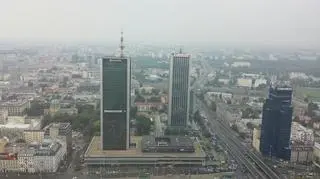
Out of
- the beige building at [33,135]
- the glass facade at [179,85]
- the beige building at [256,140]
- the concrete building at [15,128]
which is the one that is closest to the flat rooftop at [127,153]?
the beige building at [33,135]

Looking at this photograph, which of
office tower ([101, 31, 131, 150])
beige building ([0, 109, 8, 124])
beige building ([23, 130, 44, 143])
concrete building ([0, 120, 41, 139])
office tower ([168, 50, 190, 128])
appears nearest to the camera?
office tower ([101, 31, 131, 150])

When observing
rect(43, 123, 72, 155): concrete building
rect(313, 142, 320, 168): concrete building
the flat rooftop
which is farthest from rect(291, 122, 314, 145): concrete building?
rect(43, 123, 72, 155): concrete building

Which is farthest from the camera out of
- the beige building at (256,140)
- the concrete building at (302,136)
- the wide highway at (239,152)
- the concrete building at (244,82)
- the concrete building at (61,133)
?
the concrete building at (244,82)

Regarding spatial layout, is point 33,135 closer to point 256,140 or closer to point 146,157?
point 146,157

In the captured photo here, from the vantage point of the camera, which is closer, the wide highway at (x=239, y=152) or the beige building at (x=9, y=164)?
the beige building at (x=9, y=164)

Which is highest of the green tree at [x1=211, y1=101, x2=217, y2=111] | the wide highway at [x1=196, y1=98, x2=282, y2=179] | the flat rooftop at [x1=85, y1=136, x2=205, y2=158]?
the green tree at [x1=211, y1=101, x2=217, y2=111]

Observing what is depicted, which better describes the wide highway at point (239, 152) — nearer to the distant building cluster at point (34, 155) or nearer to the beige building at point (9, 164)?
the distant building cluster at point (34, 155)

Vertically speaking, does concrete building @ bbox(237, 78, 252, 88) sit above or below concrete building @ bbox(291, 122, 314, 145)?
above

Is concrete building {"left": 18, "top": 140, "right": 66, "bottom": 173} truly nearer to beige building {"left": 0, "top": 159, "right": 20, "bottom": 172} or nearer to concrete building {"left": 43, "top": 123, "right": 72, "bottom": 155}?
beige building {"left": 0, "top": 159, "right": 20, "bottom": 172}
